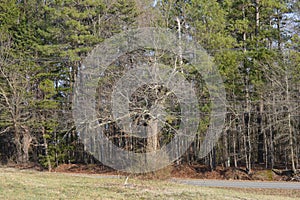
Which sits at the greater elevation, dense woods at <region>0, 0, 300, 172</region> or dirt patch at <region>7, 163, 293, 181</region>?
dense woods at <region>0, 0, 300, 172</region>

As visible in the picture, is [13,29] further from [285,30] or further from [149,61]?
[285,30]

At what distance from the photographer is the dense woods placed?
18.4 m

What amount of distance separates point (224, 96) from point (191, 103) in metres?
2.41

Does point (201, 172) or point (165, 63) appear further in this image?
point (201, 172)

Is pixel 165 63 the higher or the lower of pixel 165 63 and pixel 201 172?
the higher

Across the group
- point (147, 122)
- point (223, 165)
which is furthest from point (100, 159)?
point (147, 122)

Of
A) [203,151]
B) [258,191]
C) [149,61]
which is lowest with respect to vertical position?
[258,191]

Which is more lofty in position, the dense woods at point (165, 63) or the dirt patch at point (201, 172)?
the dense woods at point (165, 63)

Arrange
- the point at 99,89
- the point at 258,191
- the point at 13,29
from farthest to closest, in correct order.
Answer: the point at 13,29 < the point at 99,89 < the point at 258,191

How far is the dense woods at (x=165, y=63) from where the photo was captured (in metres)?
18.4

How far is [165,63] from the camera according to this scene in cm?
1680

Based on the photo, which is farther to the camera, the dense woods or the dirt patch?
the dirt patch

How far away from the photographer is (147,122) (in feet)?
50.1

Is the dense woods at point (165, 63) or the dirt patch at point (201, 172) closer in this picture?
the dense woods at point (165, 63)
